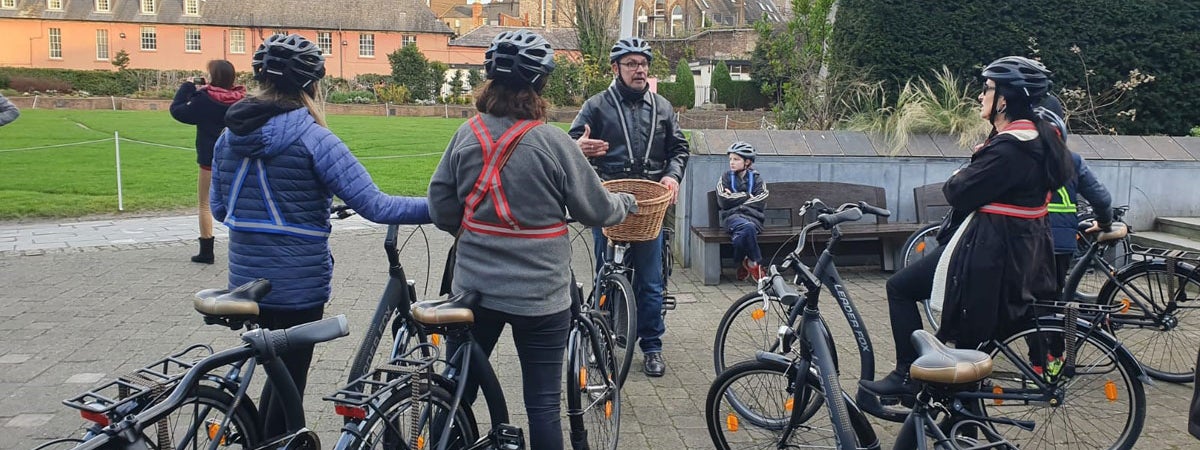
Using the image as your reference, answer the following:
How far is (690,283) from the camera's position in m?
8.86

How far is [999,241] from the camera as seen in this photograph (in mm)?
4469

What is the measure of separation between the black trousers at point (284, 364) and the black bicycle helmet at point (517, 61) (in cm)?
129

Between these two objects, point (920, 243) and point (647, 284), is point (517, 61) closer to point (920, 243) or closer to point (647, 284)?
point (647, 284)

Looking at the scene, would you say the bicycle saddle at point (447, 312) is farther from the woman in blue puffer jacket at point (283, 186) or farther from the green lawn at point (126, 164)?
the green lawn at point (126, 164)

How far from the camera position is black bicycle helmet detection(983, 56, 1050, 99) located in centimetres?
445

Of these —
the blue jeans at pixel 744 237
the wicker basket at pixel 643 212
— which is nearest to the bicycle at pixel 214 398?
the wicker basket at pixel 643 212

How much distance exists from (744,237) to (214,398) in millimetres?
5517

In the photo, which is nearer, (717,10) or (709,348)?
(709,348)

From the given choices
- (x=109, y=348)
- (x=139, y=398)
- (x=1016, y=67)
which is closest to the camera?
(x=139, y=398)

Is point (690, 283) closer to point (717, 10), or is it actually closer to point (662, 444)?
point (662, 444)

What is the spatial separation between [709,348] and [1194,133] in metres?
8.19

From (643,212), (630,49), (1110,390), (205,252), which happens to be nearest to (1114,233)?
(1110,390)

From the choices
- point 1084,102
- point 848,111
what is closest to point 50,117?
point 848,111

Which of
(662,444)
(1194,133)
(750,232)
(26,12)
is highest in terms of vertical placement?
(26,12)
